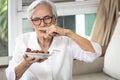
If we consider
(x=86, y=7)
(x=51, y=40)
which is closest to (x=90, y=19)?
(x=86, y=7)

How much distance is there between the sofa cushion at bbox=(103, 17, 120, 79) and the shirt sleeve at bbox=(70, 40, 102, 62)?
581mm

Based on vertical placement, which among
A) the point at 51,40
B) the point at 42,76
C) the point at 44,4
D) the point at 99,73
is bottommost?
the point at 99,73

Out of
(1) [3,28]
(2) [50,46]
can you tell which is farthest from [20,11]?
(2) [50,46]

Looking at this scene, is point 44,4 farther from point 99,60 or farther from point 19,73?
point 99,60

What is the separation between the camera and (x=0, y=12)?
262 cm

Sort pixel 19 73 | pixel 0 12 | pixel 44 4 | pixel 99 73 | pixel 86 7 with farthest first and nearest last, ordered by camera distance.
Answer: pixel 86 7 → pixel 0 12 → pixel 99 73 → pixel 44 4 → pixel 19 73

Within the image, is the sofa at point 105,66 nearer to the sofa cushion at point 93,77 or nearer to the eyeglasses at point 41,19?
the sofa cushion at point 93,77

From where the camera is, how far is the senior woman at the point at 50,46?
1.49 m

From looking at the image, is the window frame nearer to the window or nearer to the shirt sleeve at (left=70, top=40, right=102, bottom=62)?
the window

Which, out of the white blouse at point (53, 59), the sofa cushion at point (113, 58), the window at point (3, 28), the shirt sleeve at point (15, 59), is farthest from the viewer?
the window at point (3, 28)

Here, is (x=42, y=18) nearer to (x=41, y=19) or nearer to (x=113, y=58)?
(x=41, y=19)

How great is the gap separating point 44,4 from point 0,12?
1.20 m

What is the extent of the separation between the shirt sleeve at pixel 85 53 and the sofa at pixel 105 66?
573mm

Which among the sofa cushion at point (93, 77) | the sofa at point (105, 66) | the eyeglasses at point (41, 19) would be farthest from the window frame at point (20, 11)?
the eyeglasses at point (41, 19)
